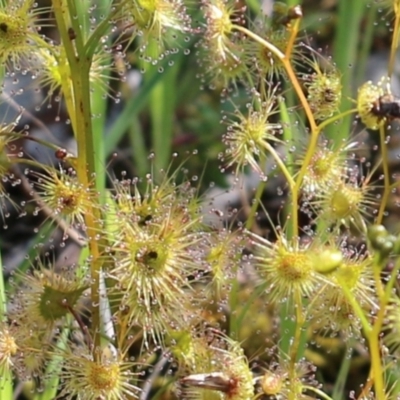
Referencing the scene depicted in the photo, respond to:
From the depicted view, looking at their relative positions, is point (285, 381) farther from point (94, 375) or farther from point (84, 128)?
point (84, 128)

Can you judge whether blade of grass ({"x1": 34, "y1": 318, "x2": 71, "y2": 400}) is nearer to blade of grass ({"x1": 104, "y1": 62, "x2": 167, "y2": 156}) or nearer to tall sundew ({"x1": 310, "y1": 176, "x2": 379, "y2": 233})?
tall sundew ({"x1": 310, "y1": 176, "x2": 379, "y2": 233})

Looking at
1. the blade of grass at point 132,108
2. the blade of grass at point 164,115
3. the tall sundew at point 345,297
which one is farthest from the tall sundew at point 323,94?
the blade of grass at point 164,115

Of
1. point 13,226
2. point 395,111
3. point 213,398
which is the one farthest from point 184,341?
point 13,226

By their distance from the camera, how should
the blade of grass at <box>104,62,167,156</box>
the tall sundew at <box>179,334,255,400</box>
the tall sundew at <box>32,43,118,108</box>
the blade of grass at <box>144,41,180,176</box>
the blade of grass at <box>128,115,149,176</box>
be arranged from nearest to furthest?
1. the tall sundew at <box>179,334,255,400</box>
2. the tall sundew at <box>32,43,118,108</box>
3. the blade of grass at <box>104,62,167,156</box>
4. the blade of grass at <box>144,41,180,176</box>
5. the blade of grass at <box>128,115,149,176</box>

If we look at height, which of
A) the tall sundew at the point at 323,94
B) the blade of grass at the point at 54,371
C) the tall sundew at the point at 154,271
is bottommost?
the blade of grass at the point at 54,371

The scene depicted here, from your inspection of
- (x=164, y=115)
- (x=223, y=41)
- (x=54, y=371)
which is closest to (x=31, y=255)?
(x=54, y=371)

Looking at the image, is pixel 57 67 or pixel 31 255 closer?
pixel 57 67

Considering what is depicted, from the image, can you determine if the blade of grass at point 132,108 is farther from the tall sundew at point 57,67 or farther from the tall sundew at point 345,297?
the tall sundew at point 345,297

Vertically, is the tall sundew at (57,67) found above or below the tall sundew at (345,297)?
above

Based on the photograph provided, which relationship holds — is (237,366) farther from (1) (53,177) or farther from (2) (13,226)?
(2) (13,226)

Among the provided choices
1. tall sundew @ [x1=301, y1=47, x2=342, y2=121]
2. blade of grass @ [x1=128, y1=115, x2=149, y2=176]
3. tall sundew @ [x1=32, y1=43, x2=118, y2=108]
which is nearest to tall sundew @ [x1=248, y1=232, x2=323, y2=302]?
tall sundew @ [x1=301, y1=47, x2=342, y2=121]

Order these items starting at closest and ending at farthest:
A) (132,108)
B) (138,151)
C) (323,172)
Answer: (323,172)
(132,108)
(138,151)
